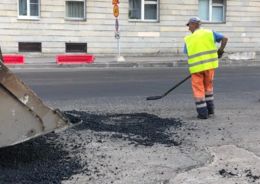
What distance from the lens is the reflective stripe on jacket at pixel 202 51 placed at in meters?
7.80

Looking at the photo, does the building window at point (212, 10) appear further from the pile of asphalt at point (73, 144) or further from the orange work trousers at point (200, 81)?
the pile of asphalt at point (73, 144)

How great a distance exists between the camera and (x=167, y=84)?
1355 centimetres

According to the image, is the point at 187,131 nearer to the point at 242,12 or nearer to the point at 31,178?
the point at 31,178

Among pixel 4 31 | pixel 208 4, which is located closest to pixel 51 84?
pixel 4 31

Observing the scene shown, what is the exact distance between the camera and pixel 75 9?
2559cm

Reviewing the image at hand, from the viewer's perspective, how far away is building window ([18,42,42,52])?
24562 mm

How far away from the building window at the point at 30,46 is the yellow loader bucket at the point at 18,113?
66.1ft

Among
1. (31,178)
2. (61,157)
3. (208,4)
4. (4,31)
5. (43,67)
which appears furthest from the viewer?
(208,4)

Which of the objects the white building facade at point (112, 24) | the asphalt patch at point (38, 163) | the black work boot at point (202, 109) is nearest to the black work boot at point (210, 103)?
the black work boot at point (202, 109)

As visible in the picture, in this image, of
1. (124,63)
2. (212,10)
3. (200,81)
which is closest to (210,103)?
(200,81)

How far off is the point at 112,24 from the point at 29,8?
13.3 ft

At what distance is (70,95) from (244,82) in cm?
520

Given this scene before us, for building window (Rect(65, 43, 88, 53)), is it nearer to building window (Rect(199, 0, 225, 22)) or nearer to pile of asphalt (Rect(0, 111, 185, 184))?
building window (Rect(199, 0, 225, 22))

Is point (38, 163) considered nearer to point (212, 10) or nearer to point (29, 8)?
point (29, 8)
